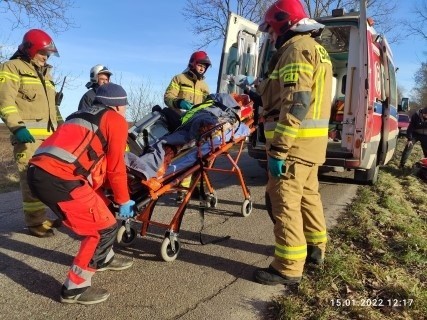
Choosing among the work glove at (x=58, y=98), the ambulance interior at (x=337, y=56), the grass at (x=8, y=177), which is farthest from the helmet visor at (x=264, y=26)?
the grass at (x=8, y=177)

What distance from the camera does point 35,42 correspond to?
169 inches

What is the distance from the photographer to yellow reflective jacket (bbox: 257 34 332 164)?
311cm

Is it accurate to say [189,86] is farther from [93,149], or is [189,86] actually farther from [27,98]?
[93,149]

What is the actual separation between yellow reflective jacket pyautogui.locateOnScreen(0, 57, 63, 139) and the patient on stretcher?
1.13 m

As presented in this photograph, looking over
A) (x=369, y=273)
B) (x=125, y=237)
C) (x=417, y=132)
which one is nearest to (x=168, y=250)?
(x=125, y=237)

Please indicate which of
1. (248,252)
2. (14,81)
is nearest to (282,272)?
(248,252)

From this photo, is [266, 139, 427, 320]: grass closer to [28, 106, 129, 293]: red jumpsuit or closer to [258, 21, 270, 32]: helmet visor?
[28, 106, 129, 293]: red jumpsuit

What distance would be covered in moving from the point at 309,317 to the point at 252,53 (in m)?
5.79

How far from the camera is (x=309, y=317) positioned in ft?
9.28

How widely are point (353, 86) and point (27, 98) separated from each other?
13.5 ft

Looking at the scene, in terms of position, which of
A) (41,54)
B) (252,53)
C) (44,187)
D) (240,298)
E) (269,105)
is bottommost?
(240,298)

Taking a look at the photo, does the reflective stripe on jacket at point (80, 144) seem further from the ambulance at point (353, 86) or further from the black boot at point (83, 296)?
the ambulance at point (353, 86)

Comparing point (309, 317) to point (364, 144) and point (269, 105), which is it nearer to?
point (269, 105)

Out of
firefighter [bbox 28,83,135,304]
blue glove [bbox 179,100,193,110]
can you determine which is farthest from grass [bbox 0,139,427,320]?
blue glove [bbox 179,100,193,110]
